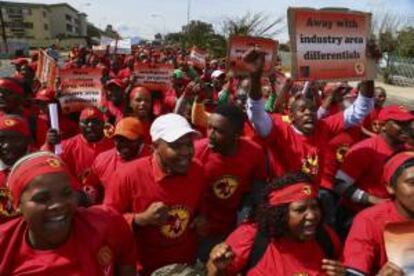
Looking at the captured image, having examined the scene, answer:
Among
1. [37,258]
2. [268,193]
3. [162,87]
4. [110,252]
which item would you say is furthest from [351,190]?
[162,87]

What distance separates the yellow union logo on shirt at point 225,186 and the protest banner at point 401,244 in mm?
1659

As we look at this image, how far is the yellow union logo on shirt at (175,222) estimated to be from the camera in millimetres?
3945

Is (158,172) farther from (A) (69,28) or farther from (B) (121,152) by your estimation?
(A) (69,28)

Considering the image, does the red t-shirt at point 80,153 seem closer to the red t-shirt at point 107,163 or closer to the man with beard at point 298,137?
the red t-shirt at point 107,163

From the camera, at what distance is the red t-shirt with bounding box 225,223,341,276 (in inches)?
132

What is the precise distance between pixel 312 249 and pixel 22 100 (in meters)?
3.74

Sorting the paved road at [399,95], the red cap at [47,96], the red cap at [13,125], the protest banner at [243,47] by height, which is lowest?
the paved road at [399,95]

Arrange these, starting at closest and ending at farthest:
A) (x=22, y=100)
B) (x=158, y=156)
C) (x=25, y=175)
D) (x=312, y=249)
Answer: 1. (x=25, y=175)
2. (x=312, y=249)
3. (x=158, y=156)
4. (x=22, y=100)

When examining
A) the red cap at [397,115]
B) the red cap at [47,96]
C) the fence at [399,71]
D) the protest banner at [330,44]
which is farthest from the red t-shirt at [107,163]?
the fence at [399,71]

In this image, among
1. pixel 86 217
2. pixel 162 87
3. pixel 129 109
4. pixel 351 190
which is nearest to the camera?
pixel 86 217

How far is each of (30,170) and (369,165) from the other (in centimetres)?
308

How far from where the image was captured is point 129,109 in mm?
6719

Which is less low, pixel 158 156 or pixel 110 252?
pixel 158 156

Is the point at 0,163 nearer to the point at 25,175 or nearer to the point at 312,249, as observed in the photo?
the point at 25,175
